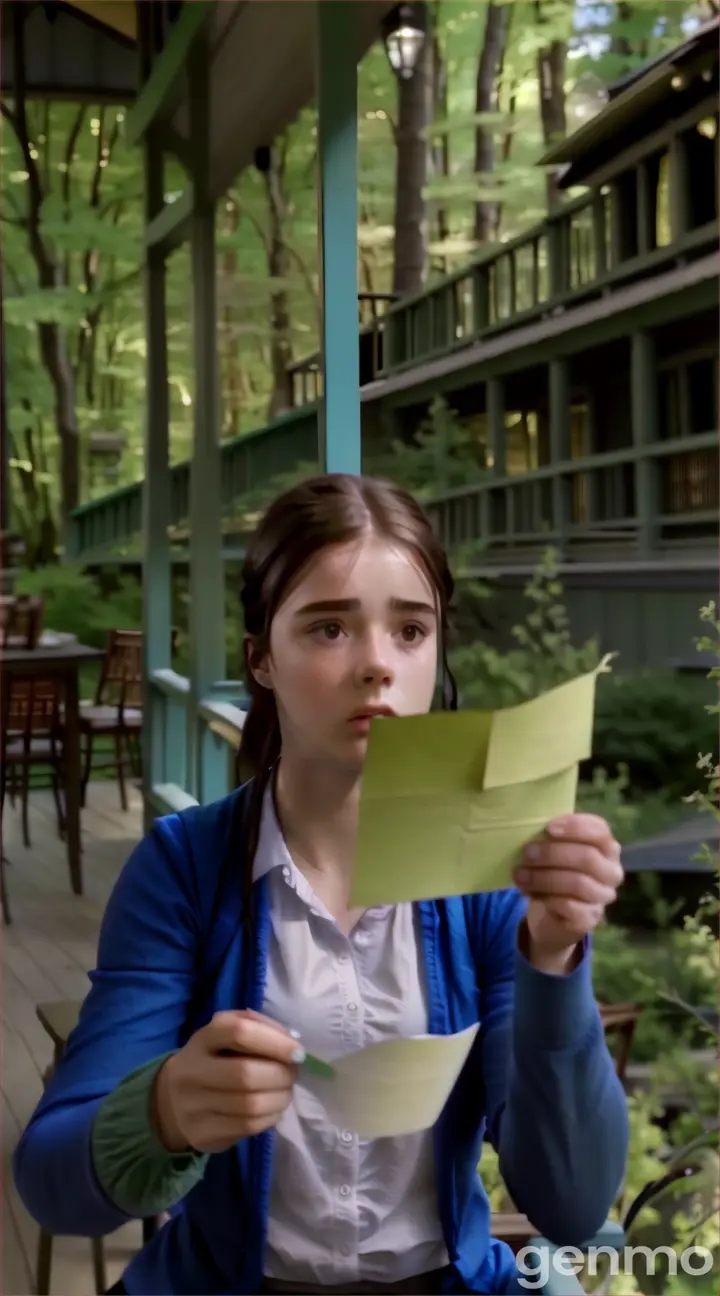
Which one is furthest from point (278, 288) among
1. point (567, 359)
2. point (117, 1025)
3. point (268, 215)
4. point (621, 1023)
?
point (621, 1023)

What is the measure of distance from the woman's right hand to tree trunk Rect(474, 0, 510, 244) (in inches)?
28.0

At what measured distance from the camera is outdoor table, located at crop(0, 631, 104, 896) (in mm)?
851

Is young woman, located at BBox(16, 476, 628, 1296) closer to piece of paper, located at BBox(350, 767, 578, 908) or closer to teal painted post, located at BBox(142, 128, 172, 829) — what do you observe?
piece of paper, located at BBox(350, 767, 578, 908)

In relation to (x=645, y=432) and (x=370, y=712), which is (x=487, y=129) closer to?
(x=645, y=432)

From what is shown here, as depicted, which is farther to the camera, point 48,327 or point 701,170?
point 701,170

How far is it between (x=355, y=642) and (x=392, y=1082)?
22cm

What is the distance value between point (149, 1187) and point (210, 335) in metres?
0.66

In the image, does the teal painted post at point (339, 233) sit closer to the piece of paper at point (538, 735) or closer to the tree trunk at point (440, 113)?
the tree trunk at point (440, 113)

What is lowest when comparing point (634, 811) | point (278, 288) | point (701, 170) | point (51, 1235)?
point (51, 1235)

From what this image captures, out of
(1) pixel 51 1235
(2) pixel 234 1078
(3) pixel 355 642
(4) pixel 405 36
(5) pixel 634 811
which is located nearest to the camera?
(2) pixel 234 1078

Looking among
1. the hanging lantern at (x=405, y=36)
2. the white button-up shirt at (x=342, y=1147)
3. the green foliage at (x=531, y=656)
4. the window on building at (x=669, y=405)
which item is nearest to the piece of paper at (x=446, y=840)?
the white button-up shirt at (x=342, y=1147)

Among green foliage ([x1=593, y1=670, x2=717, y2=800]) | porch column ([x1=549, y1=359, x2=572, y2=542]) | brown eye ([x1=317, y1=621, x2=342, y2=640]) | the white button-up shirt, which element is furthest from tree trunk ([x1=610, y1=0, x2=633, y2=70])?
the white button-up shirt

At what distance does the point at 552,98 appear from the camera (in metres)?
0.98

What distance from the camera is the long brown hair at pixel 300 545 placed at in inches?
25.4
